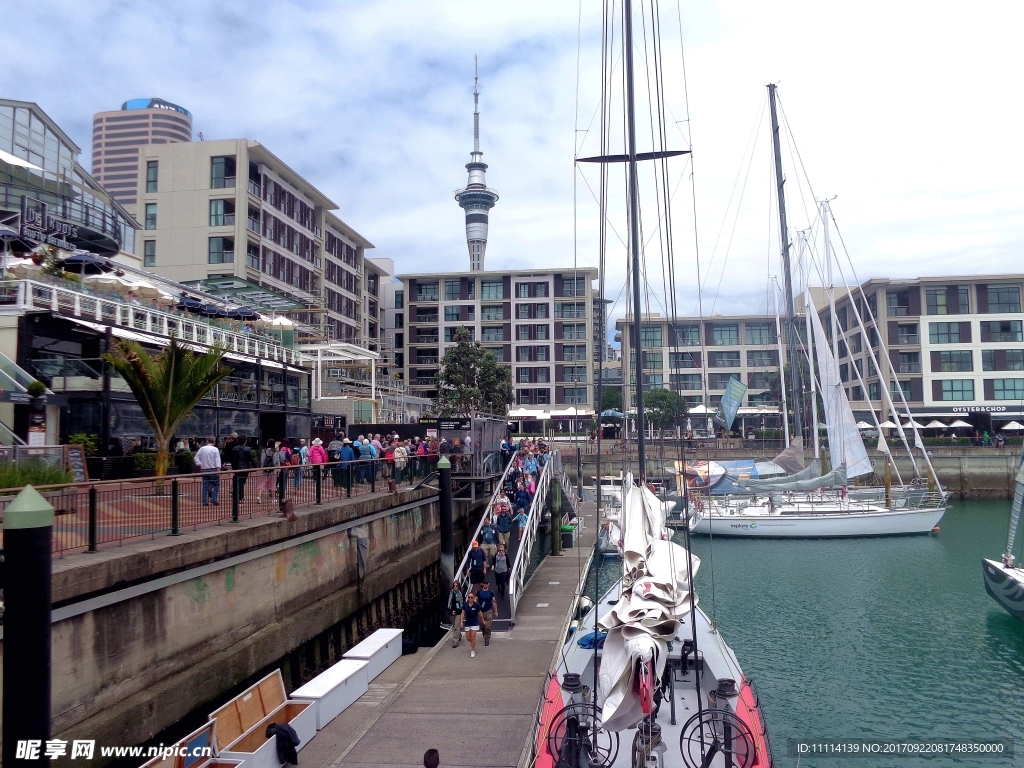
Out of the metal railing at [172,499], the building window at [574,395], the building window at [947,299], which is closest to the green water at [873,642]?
the metal railing at [172,499]

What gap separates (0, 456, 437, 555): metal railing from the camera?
445 inches

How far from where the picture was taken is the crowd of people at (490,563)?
15148 mm

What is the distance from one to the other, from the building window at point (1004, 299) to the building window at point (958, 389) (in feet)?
23.3

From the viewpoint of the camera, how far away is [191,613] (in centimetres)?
1289

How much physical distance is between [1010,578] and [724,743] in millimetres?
15964

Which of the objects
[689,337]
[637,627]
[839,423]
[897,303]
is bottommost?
[637,627]

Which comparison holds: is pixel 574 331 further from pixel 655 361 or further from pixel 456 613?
pixel 456 613

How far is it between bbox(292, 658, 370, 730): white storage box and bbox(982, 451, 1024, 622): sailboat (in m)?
17.0

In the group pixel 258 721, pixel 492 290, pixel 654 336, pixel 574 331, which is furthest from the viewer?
pixel 654 336

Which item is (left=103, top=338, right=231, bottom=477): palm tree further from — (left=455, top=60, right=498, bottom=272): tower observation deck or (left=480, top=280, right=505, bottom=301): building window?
(left=455, top=60, right=498, bottom=272): tower observation deck

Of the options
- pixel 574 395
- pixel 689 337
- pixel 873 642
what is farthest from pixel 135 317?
pixel 689 337

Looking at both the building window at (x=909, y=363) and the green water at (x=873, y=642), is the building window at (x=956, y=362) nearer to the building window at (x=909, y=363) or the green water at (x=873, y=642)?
the building window at (x=909, y=363)

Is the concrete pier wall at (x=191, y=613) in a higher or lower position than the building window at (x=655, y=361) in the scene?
lower

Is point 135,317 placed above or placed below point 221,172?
below
